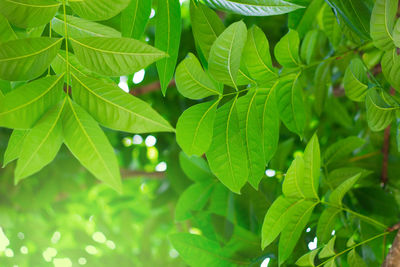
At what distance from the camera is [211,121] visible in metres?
0.60

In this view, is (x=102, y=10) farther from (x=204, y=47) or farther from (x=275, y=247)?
(x=275, y=247)

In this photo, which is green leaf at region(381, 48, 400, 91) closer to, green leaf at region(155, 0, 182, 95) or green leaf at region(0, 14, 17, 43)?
green leaf at region(155, 0, 182, 95)

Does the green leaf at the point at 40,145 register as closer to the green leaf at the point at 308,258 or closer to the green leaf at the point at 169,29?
the green leaf at the point at 169,29

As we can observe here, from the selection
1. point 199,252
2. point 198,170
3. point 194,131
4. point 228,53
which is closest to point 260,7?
point 228,53

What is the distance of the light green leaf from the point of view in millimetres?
613

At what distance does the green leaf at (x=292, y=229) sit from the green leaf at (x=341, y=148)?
0.93ft

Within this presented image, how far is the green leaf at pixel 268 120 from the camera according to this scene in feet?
2.15

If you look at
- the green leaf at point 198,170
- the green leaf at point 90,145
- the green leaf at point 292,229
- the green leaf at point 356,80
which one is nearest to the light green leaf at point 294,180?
the green leaf at point 292,229

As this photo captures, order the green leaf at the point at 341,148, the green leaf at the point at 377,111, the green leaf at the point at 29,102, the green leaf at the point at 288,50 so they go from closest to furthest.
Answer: the green leaf at the point at 29,102
the green leaf at the point at 377,111
the green leaf at the point at 288,50
the green leaf at the point at 341,148

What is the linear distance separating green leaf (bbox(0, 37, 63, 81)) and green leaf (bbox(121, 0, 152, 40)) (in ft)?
0.35

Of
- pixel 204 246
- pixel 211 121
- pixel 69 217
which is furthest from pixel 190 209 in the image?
pixel 69 217

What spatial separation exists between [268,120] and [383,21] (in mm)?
207

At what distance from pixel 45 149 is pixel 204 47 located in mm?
238

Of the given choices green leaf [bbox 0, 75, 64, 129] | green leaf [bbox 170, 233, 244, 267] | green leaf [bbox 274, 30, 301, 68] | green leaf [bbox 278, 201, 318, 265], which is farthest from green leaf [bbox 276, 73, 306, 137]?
green leaf [bbox 0, 75, 64, 129]
